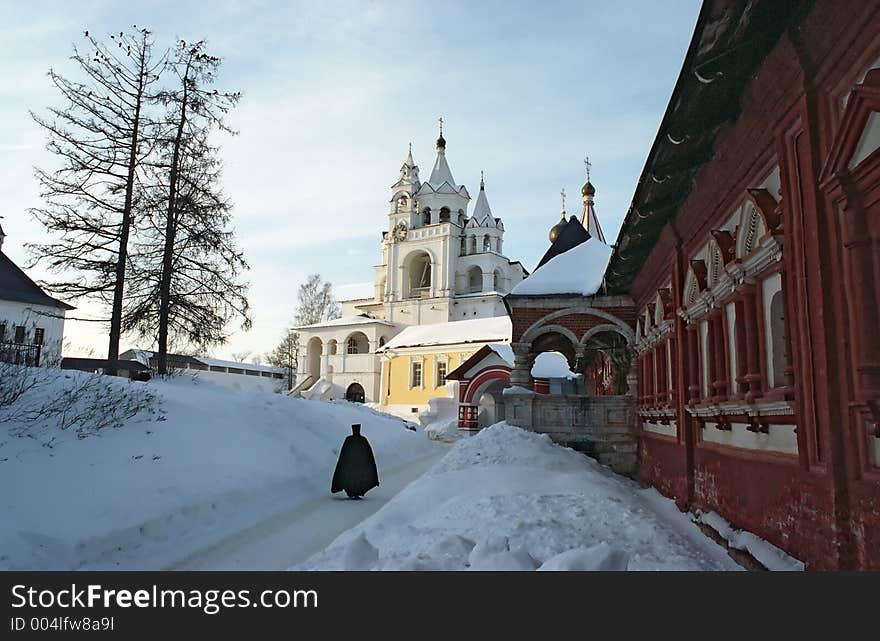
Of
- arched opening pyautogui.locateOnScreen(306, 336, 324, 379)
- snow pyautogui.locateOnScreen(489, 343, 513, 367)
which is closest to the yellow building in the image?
snow pyautogui.locateOnScreen(489, 343, 513, 367)

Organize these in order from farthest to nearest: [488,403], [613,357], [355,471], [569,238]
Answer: [488,403] < [569,238] < [613,357] < [355,471]

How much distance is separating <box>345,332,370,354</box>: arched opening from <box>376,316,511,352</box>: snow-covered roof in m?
7.25

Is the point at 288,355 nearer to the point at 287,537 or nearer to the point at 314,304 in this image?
the point at 314,304

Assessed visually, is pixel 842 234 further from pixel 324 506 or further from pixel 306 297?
pixel 306 297

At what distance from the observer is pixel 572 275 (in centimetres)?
1339

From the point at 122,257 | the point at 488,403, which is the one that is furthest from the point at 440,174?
the point at 122,257

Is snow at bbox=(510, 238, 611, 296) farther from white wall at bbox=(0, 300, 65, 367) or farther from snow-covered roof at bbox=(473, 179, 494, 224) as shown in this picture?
snow-covered roof at bbox=(473, 179, 494, 224)

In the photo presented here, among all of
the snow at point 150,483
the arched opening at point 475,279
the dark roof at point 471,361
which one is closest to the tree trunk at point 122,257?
the snow at point 150,483

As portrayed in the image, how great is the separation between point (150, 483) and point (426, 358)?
109 feet

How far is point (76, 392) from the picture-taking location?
31.2ft

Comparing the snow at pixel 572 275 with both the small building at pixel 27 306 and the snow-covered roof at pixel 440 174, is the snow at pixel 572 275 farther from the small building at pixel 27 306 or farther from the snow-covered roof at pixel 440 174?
the snow-covered roof at pixel 440 174

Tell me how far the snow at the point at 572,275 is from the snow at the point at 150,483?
5.59m

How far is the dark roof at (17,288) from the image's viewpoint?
920 inches
